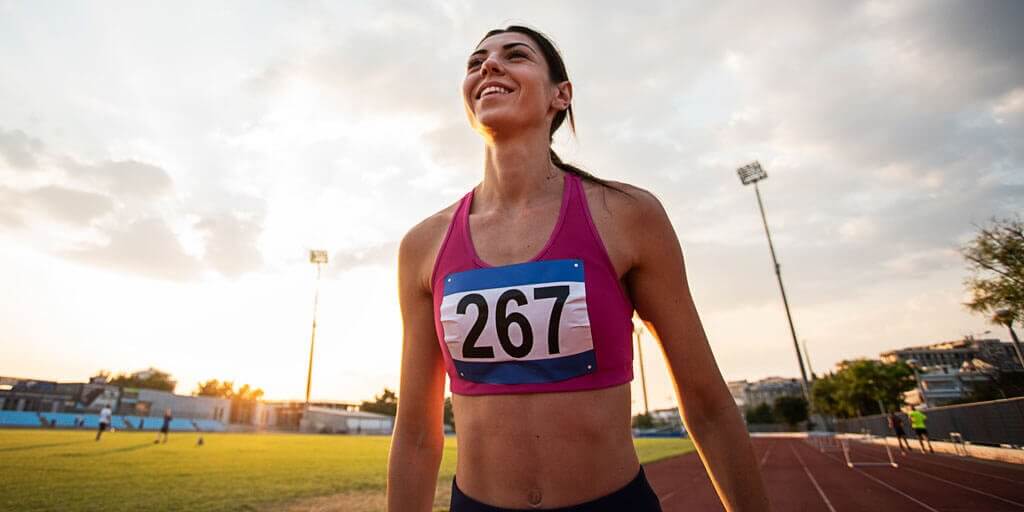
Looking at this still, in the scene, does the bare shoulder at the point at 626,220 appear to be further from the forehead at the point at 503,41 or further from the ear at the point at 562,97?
the forehead at the point at 503,41

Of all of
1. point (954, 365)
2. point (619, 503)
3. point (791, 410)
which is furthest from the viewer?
point (954, 365)

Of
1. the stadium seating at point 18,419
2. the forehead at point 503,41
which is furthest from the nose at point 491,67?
the stadium seating at point 18,419

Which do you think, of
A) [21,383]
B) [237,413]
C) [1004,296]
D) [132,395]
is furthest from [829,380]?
[21,383]

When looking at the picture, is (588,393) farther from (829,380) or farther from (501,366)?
(829,380)

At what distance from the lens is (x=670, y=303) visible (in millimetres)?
1466

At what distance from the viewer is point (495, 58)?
187cm

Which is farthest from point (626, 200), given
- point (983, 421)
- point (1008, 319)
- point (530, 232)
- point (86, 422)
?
point (86, 422)

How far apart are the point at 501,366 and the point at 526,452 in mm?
257

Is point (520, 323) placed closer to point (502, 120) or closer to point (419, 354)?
point (419, 354)

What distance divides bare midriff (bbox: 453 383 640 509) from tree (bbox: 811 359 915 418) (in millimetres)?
61965

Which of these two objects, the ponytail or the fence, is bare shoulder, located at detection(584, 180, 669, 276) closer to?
the ponytail

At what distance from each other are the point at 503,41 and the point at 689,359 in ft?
4.82

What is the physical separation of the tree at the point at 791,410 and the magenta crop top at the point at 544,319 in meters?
78.9

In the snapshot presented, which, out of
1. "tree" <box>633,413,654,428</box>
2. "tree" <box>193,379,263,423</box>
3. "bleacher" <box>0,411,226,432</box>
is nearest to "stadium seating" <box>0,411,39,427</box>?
"bleacher" <box>0,411,226,432</box>
